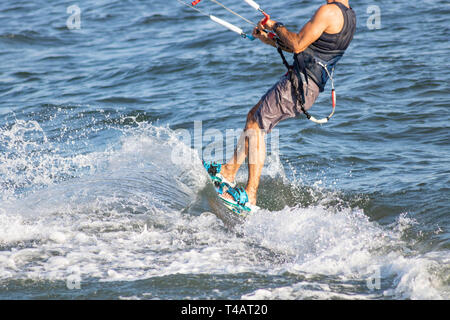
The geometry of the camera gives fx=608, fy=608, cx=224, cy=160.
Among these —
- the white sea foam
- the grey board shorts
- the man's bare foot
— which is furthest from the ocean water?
the grey board shorts

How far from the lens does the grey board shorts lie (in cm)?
650

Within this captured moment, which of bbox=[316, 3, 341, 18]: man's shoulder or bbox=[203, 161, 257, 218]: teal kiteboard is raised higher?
bbox=[316, 3, 341, 18]: man's shoulder

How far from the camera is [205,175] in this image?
310 inches

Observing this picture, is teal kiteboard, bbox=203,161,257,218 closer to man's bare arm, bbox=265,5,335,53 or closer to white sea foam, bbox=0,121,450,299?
white sea foam, bbox=0,121,450,299

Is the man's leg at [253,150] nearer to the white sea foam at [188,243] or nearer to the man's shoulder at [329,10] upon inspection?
the white sea foam at [188,243]

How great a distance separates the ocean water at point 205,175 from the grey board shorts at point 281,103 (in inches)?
Answer: 40.6

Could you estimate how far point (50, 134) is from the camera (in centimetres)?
1061

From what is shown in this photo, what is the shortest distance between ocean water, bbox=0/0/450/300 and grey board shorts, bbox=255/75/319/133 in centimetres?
103

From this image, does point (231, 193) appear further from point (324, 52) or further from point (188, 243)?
point (324, 52)

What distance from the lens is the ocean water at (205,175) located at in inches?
205

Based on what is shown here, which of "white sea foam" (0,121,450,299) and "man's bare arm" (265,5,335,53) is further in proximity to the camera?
"man's bare arm" (265,5,335,53)

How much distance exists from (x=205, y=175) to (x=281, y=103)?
1785 millimetres

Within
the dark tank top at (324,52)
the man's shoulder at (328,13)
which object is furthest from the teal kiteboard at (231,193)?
the man's shoulder at (328,13)

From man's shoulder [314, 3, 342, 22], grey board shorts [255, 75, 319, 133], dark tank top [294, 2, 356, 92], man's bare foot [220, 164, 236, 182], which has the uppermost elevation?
man's shoulder [314, 3, 342, 22]
